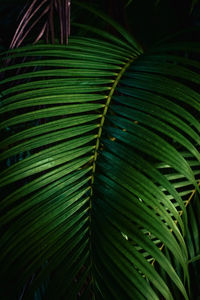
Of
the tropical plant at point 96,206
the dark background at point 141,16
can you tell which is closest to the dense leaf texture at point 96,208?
the tropical plant at point 96,206

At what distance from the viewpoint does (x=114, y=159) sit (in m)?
0.55

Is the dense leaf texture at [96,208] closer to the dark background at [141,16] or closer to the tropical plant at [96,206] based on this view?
the tropical plant at [96,206]

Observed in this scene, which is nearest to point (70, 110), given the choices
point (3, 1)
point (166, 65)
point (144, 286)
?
point (166, 65)

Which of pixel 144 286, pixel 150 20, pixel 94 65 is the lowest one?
pixel 144 286

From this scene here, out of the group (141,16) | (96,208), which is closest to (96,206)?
(96,208)

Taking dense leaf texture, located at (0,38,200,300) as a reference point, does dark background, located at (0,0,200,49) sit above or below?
above

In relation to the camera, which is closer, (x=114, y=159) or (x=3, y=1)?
(x=114, y=159)

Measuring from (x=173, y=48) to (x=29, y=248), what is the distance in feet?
1.95

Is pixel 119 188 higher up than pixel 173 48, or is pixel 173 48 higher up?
pixel 173 48

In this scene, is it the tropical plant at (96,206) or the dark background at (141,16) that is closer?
the tropical plant at (96,206)

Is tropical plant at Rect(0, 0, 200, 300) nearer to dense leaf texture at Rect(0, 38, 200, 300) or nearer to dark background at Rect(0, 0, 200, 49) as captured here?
dense leaf texture at Rect(0, 38, 200, 300)

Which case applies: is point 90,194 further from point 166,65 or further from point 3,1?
point 3,1

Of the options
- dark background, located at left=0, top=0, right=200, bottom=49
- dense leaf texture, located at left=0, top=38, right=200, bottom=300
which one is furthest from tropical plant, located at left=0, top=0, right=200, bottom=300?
dark background, located at left=0, top=0, right=200, bottom=49

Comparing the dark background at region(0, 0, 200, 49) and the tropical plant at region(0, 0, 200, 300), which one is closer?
the tropical plant at region(0, 0, 200, 300)
